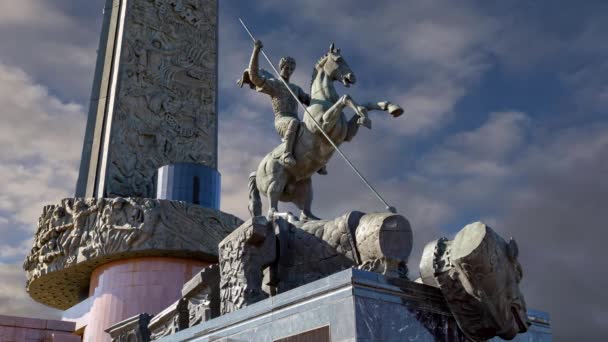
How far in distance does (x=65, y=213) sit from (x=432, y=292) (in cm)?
1428

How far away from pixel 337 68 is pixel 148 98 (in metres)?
12.1

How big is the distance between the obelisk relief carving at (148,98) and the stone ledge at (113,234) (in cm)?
120

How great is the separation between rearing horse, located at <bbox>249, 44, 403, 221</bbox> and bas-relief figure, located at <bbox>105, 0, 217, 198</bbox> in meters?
10.4

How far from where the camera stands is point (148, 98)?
817 inches

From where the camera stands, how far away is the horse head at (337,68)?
9.70 m

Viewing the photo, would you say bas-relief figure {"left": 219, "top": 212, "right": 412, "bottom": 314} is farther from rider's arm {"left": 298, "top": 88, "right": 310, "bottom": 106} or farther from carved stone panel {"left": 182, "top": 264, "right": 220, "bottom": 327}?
rider's arm {"left": 298, "top": 88, "right": 310, "bottom": 106}

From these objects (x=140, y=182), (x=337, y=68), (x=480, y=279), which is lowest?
(x=480, y=279)

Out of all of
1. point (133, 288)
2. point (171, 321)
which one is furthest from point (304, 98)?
point (133, 288)

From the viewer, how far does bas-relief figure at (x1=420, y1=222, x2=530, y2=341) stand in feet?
19.7

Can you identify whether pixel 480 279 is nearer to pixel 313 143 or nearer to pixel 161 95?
pixel 313 143

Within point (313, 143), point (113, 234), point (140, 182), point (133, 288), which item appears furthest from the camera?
point (140, 182)

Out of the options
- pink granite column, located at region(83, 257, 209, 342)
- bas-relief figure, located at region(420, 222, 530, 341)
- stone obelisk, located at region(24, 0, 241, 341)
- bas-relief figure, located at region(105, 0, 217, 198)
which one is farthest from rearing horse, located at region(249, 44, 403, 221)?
bas-relief figure, located at region(105, 0, 217, 198)

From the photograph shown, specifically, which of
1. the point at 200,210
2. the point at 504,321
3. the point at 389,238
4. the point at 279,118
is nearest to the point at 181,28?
the point at 200,210

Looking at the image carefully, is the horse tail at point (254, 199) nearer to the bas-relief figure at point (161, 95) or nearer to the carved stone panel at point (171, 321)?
the carved stone panel at point (171, 321)
